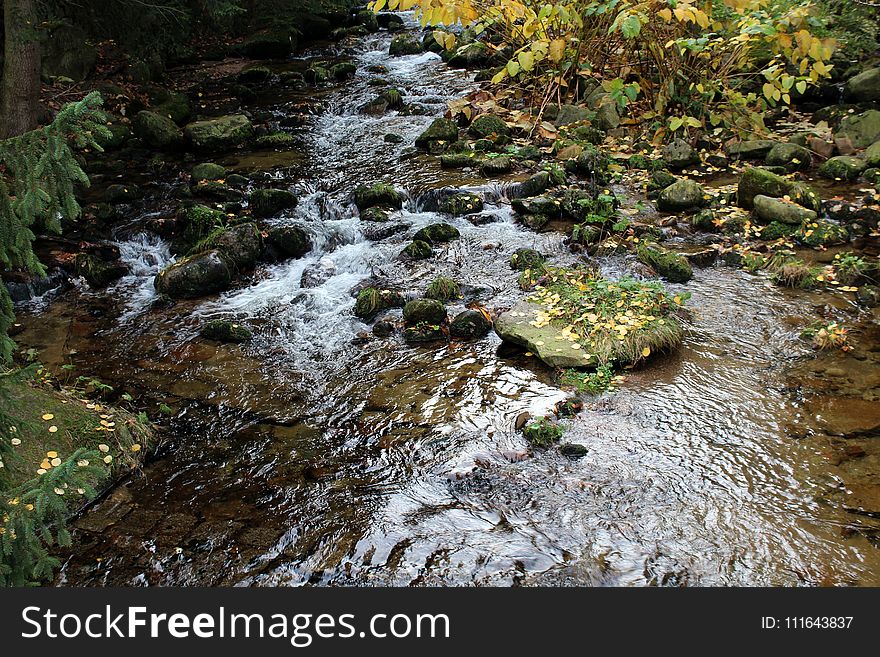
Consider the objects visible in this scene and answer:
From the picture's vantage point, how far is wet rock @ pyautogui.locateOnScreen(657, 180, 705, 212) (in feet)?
30.4

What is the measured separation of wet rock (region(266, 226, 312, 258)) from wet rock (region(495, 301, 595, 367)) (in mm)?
3487

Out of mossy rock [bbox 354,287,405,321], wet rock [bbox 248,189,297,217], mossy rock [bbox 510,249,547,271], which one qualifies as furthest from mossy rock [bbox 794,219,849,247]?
wet rock [bbox 248,189,297,217]

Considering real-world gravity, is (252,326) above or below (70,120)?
below

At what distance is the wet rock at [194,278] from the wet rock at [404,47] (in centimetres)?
1183

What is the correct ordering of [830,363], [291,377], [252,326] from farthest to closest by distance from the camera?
1. [252,326]
2. [291,377]
3. [830,363]

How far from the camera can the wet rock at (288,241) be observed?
9.12m

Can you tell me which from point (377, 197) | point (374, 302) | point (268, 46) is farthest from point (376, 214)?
point (268, 46)

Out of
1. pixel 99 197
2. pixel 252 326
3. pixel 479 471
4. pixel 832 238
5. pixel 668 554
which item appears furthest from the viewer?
pixel 99 197

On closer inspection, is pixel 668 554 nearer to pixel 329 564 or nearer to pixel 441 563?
pixel 441 563

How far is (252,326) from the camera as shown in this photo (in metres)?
7.57

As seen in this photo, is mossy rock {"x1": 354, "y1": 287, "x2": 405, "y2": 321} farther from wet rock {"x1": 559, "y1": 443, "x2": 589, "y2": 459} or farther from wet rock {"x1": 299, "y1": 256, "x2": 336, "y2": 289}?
wet rock {"x1": 559, "y1": 443, "x2": 589, "y2": 459}

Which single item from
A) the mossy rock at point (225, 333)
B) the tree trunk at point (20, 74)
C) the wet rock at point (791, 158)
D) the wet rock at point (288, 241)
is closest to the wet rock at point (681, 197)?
the wet rock at point (791, 158)

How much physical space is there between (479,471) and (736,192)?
21.7 feet

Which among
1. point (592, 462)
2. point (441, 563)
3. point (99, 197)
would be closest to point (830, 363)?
point (592, 462)
